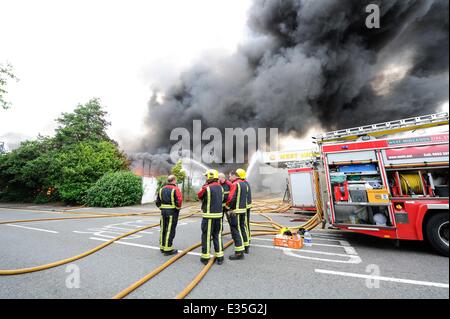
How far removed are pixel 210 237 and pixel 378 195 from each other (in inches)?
139

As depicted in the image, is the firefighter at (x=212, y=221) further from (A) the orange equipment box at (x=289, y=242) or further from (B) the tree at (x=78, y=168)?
(B) the tree at (x=78, y=168)

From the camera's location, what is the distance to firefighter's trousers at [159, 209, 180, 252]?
4152mm

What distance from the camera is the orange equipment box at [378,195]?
4.00 metres

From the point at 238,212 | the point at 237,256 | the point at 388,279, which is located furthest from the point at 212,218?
the point at 388,279

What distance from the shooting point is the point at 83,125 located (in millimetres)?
22797

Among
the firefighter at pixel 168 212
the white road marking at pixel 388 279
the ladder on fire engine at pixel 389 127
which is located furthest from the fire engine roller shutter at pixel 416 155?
the firefighter at pixel 168 212

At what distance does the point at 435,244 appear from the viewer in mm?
3625

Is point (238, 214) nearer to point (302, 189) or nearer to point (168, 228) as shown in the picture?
point (168, 228)

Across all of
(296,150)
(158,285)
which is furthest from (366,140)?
(296,150)

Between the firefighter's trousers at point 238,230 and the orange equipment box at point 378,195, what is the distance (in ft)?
8.82

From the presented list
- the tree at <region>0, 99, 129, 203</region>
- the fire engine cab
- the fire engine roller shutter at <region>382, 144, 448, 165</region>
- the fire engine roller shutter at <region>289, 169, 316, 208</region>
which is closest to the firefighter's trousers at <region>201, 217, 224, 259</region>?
the fire engine cab

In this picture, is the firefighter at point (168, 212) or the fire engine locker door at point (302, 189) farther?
the fire engine locker door at point (302, 189)

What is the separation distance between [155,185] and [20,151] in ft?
51.9
